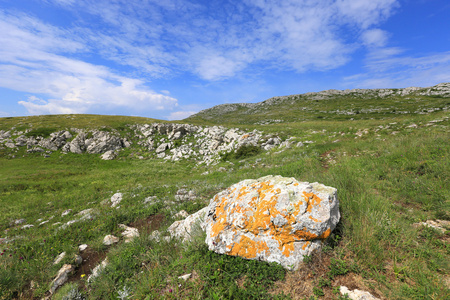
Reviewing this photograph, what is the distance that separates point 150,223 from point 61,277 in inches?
126

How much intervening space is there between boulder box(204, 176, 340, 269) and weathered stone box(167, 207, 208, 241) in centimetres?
85

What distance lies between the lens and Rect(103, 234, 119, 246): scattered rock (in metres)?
6.61

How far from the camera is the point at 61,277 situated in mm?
5094

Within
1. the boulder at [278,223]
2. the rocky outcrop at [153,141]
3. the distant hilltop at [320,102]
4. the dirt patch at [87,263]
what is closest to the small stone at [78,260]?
the dirt patch at [87,263]

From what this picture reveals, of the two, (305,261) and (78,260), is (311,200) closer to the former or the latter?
(305,261)

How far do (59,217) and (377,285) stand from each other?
15.1m

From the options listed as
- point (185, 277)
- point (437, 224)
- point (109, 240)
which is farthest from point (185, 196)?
point (437, 224)

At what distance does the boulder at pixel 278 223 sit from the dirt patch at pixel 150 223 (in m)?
3.83

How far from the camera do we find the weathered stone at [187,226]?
565 cm

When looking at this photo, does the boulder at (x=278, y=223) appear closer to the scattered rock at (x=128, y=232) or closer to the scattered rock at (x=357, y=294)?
the scattered rock at (x=357, y=294)

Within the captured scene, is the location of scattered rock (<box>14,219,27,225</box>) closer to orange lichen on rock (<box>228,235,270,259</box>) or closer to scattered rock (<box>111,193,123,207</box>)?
scattered rock (<box>111,193,123,207</box>)

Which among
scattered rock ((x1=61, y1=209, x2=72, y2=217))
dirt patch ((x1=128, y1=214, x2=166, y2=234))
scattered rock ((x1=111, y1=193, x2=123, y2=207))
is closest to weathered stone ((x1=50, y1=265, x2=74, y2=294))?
dirt patch ((x1=128, y1=214, x2=166, y2=234))

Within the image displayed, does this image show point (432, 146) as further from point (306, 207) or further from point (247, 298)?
point (247, 298)

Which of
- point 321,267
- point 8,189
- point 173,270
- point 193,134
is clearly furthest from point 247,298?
point 193,134
